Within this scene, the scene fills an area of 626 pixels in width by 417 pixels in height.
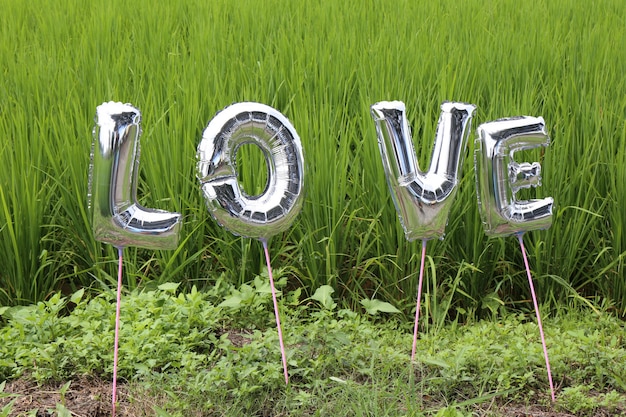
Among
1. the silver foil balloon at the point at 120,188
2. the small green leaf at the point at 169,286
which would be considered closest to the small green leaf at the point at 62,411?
the silver foil balloon at the point at 120,188

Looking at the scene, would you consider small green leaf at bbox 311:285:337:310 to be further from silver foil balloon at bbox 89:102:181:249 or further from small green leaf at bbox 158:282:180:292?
silver foil balloon at bbox 89:102:181:249

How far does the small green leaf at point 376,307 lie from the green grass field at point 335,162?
0.11 meters

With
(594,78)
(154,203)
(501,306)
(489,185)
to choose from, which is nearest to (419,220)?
(489,185)

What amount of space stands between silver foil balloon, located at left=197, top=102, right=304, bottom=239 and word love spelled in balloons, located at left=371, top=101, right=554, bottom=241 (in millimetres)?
235

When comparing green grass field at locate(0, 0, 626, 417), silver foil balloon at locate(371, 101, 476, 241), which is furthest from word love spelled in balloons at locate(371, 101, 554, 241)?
green grass field at locate(0, 0, 626, 417)

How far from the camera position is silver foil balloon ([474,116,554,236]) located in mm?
2020

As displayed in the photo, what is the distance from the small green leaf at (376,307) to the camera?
2.38 m

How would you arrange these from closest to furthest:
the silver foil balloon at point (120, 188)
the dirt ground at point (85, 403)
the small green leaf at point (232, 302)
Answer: the silver foil balloon at point (120, 188), the dirt ground at point (85, 403), the small green leaf at point (232, 302)

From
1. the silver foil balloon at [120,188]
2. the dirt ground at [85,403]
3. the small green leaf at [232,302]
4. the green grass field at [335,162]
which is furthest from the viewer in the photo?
the green grass field at [335,162]

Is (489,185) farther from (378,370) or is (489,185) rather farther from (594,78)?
(594,78)

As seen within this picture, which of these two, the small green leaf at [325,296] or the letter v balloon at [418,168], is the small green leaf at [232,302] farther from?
the letter v balloon at [418,168]

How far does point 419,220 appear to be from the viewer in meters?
2.03

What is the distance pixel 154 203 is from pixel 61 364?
688 mm

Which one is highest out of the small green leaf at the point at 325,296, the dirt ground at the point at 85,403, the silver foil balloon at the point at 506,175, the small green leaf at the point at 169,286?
the silver foil balloon at the point at 506,175
